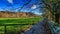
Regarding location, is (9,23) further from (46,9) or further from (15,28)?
(46,9)

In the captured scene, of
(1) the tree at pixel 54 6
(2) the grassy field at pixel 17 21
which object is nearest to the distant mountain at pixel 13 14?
(2) the grassy field at pixel 17 21

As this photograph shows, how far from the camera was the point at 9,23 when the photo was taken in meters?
2.38

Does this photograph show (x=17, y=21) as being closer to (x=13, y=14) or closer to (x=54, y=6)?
(x=13, y=14)

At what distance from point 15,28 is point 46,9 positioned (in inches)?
20.5

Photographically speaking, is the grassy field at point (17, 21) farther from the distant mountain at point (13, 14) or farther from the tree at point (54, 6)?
the tree at point (54, 6)

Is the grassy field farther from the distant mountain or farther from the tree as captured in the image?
the tree

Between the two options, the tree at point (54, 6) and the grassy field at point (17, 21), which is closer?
the grassy field at point (17, 21)

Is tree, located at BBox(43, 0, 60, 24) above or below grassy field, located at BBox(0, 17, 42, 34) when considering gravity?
above

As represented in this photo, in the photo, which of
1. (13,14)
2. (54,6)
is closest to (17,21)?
(13,14)

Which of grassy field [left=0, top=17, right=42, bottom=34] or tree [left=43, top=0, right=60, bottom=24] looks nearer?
grassy field [left=0, top=17, right=42, bottom=34]

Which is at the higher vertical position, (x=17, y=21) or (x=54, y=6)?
(x=54, y=6)

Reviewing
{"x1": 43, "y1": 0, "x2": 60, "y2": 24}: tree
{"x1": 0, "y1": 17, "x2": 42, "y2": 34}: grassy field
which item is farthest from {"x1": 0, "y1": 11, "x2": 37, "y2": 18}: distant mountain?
{"x1": 43, "y1": 0, "x2": 60, "y2": 24}: tree

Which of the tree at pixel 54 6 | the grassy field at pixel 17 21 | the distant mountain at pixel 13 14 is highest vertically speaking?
the tree at pixel 54 6

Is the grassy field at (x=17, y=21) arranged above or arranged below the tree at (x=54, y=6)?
below
